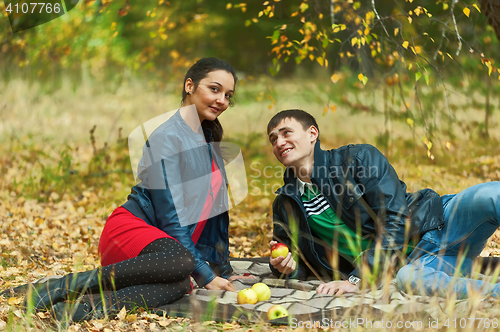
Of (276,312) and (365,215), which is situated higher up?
(365,215)

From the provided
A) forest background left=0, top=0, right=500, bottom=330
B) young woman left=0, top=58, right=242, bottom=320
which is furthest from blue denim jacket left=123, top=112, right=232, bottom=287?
forest background left=0, top=0, right=500, bottom=330

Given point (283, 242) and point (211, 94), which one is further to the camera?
point (283, 242)

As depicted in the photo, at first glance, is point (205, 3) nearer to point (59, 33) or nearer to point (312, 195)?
point (59, 33)

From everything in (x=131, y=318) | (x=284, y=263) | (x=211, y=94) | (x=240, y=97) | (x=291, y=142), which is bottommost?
(x=131, y=318)

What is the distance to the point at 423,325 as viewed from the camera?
2100 millimetres

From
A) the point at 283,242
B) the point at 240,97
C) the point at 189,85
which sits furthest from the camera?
the point at 240,97

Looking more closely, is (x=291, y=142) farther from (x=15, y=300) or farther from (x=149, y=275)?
(x=15, y=300)

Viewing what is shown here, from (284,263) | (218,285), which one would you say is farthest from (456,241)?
(218,285)

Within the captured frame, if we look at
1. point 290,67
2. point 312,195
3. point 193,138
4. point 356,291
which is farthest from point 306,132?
point 290,67

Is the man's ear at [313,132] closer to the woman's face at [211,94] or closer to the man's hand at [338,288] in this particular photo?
the woman's face at [211,94]

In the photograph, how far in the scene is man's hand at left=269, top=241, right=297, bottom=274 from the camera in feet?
9.93

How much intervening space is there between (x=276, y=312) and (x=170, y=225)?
2.74 ft

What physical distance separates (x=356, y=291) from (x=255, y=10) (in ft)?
26.0

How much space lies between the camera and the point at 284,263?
3.03m
